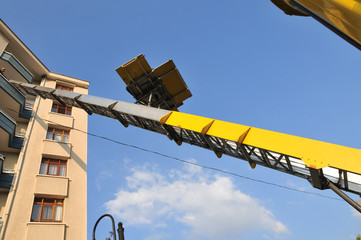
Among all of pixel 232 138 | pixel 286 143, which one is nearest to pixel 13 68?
pixel 232 138

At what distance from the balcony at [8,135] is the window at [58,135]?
2.18 meters

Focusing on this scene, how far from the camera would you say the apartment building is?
50.7 ft

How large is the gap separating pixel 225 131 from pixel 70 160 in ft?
48.2

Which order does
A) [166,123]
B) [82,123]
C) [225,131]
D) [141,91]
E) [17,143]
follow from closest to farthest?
1. [225,131]
2. [166,123]
3. [141,91]
4. [17,143]
5. [82,123]

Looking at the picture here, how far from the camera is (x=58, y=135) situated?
2066 centimetres

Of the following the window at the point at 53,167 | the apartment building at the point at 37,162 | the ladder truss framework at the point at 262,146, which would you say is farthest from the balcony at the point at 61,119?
the ladder truss framework at the point at 262,146

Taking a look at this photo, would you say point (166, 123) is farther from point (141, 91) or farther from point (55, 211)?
point (55, 211)

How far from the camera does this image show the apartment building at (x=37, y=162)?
15.5 metres

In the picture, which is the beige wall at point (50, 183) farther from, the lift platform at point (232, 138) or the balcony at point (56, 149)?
the lift platform at point (232, 138)

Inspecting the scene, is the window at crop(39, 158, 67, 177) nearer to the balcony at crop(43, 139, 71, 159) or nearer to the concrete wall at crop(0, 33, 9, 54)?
the balcony at crop(43, 139, 71, 159)

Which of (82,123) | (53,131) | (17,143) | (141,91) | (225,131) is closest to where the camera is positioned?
(225,131)

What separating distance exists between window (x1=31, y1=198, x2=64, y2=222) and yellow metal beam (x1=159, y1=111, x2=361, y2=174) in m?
12.1

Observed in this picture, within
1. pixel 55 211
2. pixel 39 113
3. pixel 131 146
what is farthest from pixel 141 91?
pixel 39 113

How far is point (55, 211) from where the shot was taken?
16.8 meters
